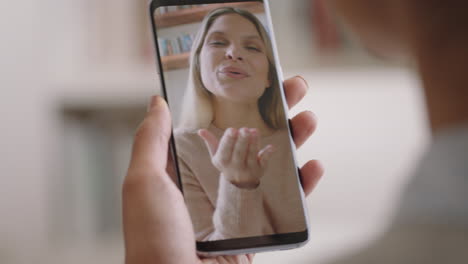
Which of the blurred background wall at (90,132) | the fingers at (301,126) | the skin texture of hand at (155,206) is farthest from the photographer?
the blurred background wall at (90,132)

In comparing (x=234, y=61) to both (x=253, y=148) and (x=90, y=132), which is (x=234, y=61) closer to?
(x=253, y=148)

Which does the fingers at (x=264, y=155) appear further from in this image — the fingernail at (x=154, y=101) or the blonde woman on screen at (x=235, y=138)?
the fingernail at (x=154, y=101)

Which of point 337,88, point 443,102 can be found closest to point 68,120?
point 337,88

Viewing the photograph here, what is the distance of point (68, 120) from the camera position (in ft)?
4.02

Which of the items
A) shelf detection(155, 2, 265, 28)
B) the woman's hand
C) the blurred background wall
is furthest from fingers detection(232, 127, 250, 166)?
the blurred background wall

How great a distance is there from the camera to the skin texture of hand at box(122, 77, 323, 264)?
0.39 meters

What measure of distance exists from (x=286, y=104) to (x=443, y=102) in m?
0.14

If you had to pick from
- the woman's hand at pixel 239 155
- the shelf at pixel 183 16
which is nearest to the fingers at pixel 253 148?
the woman's hand at pixel 239 155

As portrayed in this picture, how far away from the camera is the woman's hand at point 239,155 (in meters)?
0.43

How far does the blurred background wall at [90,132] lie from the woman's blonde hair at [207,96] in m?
0.70

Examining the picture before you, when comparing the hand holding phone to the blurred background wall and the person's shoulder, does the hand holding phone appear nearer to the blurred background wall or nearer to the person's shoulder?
the person's shoulder

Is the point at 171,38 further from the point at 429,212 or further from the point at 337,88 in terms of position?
the point at 337,88

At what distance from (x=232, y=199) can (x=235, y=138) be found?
0.06 metres

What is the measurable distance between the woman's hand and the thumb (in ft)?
0.11
